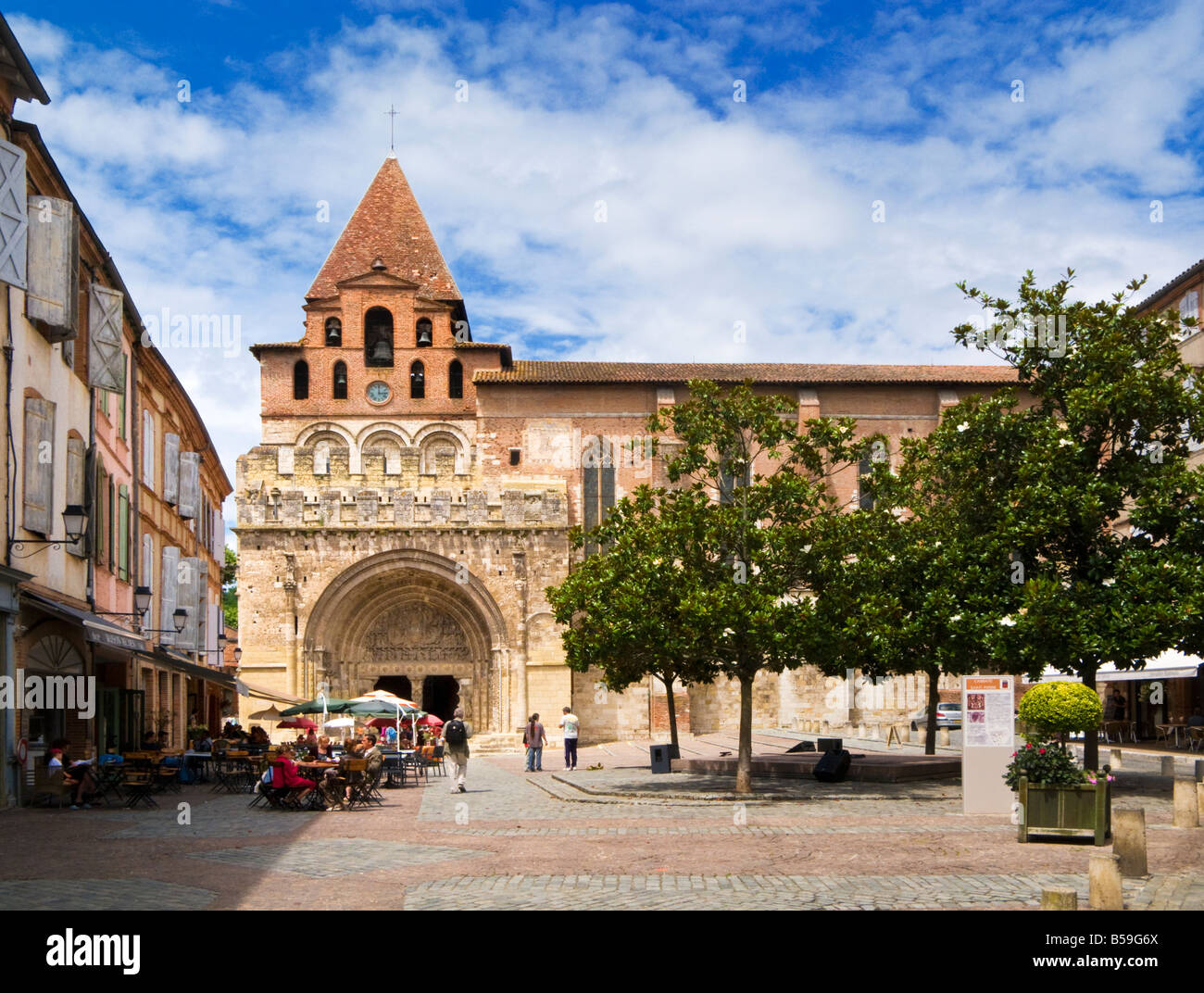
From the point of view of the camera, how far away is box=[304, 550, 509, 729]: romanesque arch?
39.7 metres

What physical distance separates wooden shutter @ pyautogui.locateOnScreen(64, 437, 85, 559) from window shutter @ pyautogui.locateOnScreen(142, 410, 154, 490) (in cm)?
634

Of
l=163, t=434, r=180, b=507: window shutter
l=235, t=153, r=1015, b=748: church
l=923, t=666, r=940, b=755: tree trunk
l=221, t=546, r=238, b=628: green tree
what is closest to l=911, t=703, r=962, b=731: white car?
l=235, t=153, r=1015, b=748: church

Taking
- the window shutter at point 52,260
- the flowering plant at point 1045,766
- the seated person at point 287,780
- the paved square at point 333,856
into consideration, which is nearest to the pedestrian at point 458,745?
the seated person at point 287,780

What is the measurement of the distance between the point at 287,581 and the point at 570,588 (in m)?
18.3

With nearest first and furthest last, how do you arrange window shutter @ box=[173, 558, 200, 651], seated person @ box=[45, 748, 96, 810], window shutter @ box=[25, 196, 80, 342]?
window shutter @ box=[25, 196, 80, 342], seated person @ box=[45, 748, 96, 810], window shutter @ box=[173, 558, 200, 651]

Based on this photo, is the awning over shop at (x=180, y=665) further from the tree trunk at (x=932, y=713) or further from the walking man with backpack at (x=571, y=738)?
the tree trunk at (x=932, y=713)

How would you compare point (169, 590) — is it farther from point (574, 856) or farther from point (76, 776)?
point (574, 856)

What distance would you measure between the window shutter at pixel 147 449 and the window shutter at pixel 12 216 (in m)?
11.6

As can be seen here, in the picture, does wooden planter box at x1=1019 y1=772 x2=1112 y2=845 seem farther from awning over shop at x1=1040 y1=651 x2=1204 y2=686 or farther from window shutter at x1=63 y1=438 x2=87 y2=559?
window shutter at x1=63 y1=438 x2=87 y2=559

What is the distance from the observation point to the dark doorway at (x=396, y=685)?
42281mm

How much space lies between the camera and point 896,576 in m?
21.7

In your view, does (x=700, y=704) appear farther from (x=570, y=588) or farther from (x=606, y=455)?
(x=570, y=588)
